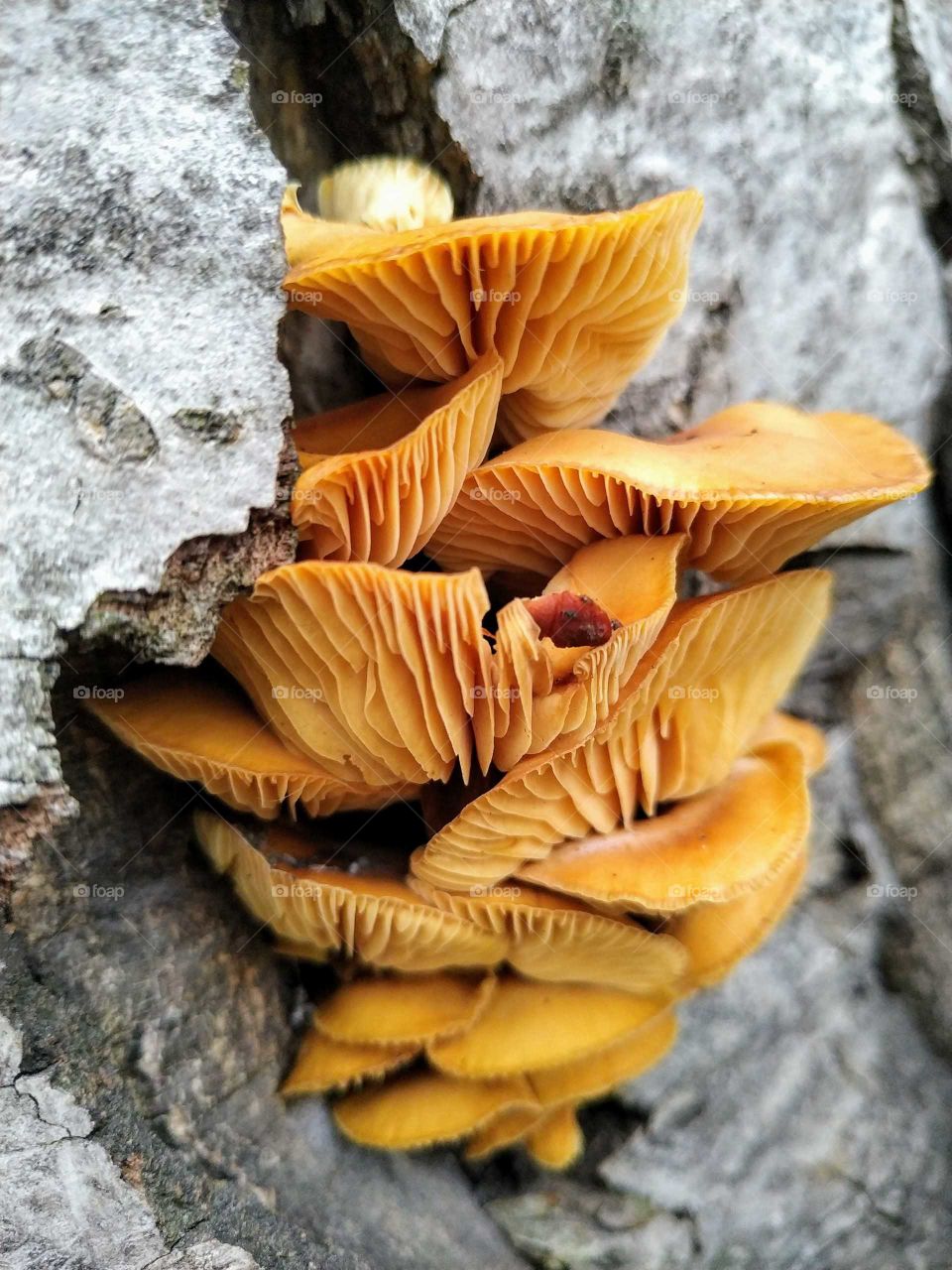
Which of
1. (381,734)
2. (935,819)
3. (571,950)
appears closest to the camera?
(381,734)

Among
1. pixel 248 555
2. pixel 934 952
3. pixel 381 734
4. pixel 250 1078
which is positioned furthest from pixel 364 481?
pixel 934 952

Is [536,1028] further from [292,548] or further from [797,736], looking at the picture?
[292,548]

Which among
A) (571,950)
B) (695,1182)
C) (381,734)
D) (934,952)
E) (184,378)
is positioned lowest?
(695,1182)

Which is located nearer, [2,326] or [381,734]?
[2,326]

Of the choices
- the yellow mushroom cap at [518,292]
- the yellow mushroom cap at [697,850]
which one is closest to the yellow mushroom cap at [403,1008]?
the yellow mushroom cap at [697,850]

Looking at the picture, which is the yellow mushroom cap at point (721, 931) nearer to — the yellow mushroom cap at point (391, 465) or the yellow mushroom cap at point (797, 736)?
the yellow mushroom cap at point (797, 736)

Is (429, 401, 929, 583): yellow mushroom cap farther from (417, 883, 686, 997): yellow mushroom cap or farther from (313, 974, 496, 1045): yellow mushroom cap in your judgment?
(313, 974, 496, 1045): yellow mushroom cap

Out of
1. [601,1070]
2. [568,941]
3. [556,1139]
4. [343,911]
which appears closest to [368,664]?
[343,911]

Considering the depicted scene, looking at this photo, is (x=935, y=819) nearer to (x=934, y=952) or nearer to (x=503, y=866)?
(x=934, y=952)
